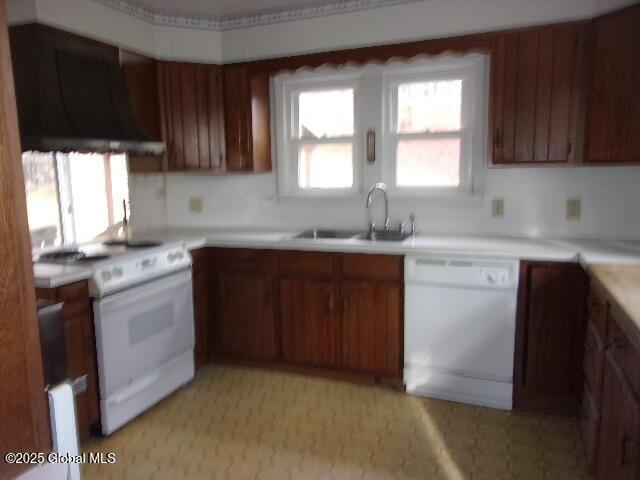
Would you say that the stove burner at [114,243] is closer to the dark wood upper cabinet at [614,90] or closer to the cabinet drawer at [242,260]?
the cabinet drawer at [242,260]

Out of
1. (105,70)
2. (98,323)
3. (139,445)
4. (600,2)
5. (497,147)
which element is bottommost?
(139,445)

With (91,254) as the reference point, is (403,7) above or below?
above

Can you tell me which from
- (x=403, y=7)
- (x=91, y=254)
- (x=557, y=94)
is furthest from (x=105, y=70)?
(x=557, y=94)

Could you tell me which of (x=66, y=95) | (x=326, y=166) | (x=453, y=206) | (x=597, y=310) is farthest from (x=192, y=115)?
(x=597, y=310)

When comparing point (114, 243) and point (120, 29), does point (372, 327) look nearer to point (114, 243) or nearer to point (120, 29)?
point (114, 243)

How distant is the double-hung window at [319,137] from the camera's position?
134 inches

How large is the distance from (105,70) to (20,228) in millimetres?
2409

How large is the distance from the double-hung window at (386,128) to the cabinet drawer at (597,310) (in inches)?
42.8

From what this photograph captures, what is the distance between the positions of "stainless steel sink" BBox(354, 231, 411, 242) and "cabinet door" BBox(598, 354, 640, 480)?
4.88ft

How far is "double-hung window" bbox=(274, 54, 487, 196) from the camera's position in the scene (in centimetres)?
309

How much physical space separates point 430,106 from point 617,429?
2.19 meters

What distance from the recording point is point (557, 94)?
262cm

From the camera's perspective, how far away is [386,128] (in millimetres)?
3285

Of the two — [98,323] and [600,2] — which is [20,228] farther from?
[600,2]
